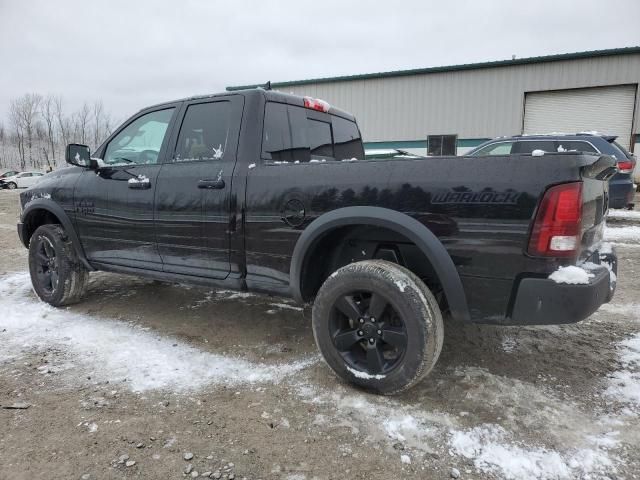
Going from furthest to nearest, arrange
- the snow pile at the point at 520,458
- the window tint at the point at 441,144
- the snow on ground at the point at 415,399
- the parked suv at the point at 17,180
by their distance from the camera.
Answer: the parked suv at the point at 17,180
the window tint at the point at 441,144
the snow on ground at the point at 415,399
the snow pile at the point at 520,458

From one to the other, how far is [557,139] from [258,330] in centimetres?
748

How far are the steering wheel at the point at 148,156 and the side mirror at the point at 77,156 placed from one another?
51 centimetres

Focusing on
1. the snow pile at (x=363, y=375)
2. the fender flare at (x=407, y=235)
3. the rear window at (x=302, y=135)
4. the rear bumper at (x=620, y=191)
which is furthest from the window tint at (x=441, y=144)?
the snow pile at (x=363, y=375)

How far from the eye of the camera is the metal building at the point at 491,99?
1811 cm

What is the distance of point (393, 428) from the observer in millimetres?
2387

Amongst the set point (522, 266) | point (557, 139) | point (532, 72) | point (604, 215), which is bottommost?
point (522, 266)

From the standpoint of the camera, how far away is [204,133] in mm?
3557

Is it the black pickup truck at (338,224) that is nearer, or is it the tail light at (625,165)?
the black pickup truck at (338,224)

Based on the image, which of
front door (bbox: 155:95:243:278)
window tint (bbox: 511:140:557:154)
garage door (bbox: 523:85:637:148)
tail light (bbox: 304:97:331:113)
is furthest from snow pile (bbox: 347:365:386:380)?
garage door (bbox: 523:85:637:148)

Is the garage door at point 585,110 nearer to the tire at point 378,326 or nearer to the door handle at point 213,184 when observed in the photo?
the door handle at point 213,184

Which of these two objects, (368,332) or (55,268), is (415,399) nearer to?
(368,332)

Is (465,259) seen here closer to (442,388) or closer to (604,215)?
(442,388)

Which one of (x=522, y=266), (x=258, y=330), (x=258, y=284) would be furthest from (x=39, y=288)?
(x=522, y=266)

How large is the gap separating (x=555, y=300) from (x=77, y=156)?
3.93m
